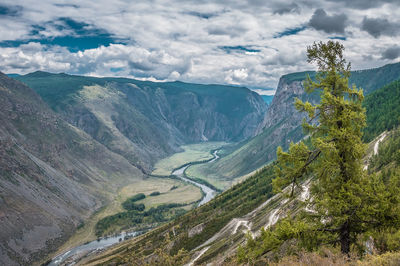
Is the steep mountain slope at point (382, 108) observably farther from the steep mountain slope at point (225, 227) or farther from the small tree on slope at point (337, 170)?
the small tree on slope at point (337, 170)

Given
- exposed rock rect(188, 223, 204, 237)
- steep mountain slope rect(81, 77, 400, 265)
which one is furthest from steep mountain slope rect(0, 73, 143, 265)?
exposed rock rect(188, 223, 204, 237)

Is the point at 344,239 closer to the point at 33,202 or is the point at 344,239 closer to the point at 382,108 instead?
the point at 382,108

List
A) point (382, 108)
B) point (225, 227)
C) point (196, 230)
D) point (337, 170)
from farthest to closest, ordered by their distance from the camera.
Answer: point (382, 108) < point (196, 230) < point (225, 227) < point (337, 170)

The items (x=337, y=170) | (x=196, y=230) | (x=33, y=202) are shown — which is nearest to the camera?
(x=337, y=170)

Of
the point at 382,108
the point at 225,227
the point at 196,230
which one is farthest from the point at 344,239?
the point at 382,108

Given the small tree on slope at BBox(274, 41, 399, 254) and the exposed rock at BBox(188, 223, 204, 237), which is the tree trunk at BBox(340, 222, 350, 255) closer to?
the small tree on slope at BBox(274, 41, 399, 254)

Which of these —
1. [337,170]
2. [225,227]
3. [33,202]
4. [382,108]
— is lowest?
[33,202]

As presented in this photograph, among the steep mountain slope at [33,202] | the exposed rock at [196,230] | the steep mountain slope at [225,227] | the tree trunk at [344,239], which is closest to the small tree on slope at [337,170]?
the tree trunk at [344,239]

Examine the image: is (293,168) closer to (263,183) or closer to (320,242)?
(320,242)
